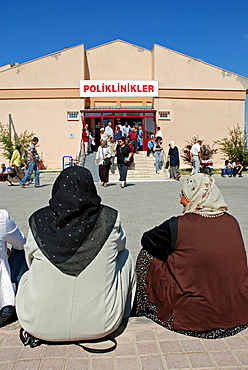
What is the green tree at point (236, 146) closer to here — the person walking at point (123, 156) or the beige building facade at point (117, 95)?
the beige building facade at point (117, 95)

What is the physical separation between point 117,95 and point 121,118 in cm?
170

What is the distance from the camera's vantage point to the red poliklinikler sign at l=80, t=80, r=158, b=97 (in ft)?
78.7

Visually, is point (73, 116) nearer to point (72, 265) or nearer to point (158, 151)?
point (158, 151)

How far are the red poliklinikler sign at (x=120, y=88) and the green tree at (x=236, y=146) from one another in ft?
20.0

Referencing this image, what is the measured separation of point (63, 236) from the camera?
230 centimetres

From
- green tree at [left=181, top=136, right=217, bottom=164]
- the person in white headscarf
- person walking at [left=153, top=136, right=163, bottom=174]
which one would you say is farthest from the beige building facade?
the person in white headscarf

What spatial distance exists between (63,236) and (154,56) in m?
24.6

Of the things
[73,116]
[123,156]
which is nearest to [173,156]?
[123,156]

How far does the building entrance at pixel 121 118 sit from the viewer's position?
81.0 feet

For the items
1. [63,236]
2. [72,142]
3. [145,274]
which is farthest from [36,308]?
[72,142]

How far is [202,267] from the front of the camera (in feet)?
8.39

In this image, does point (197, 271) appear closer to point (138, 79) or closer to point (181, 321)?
point (181, 321)

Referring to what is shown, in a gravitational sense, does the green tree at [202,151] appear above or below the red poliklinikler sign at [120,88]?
below

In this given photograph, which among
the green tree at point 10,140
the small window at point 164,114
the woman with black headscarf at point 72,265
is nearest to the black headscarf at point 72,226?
the woman with black headscarf at point 72,265
